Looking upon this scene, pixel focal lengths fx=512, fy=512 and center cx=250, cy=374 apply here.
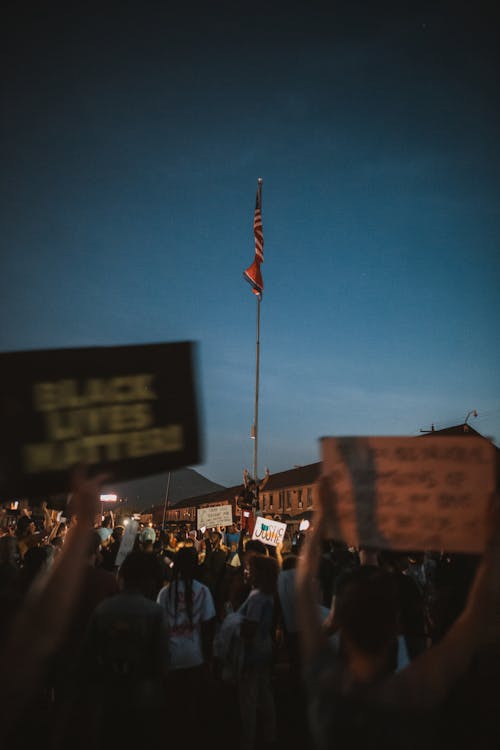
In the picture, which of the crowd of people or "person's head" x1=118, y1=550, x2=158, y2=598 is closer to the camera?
the crowd of people

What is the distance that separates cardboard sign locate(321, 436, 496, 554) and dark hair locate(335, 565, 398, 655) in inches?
28.8

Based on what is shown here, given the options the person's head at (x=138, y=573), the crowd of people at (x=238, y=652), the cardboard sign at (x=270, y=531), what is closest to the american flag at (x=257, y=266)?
the cardboard sign at (x=270, y=531)

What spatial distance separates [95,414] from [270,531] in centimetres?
844

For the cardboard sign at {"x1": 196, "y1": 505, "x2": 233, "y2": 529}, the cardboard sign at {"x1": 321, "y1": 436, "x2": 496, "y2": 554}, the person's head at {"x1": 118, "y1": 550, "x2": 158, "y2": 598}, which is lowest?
the cardboard sign at {"x1": 196, "y1": 505, "x2": 233, "y2": 529}

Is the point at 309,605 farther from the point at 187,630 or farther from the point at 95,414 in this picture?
the point at 187,630

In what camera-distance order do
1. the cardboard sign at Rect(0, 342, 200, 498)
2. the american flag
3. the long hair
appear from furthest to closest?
1. the american flag
2. the long hair
3. the cardboard sign at Rect(0, 342, 200, 498)

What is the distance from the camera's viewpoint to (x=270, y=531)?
10445 millimetres

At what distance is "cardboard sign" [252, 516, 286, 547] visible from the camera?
10.2 m

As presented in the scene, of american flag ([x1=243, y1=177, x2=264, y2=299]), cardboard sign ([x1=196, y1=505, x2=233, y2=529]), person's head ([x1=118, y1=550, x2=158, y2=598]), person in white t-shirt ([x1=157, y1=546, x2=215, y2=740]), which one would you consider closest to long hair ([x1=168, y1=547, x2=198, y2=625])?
person in white t-shirt ([x1=157, y1=546, x2=215, y2=740])

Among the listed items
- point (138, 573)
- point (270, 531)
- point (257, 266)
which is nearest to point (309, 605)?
point (138, 573)

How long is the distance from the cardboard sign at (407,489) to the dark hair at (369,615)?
0.73 m

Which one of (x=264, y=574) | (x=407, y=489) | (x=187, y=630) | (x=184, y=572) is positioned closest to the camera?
(x=407, y=489)

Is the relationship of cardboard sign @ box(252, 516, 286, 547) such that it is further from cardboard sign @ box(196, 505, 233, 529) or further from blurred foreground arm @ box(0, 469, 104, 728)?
blurred foreground arm @ box(0, 469, 104, 728)

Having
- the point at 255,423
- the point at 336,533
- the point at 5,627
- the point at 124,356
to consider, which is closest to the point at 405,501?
the point at 336,533
